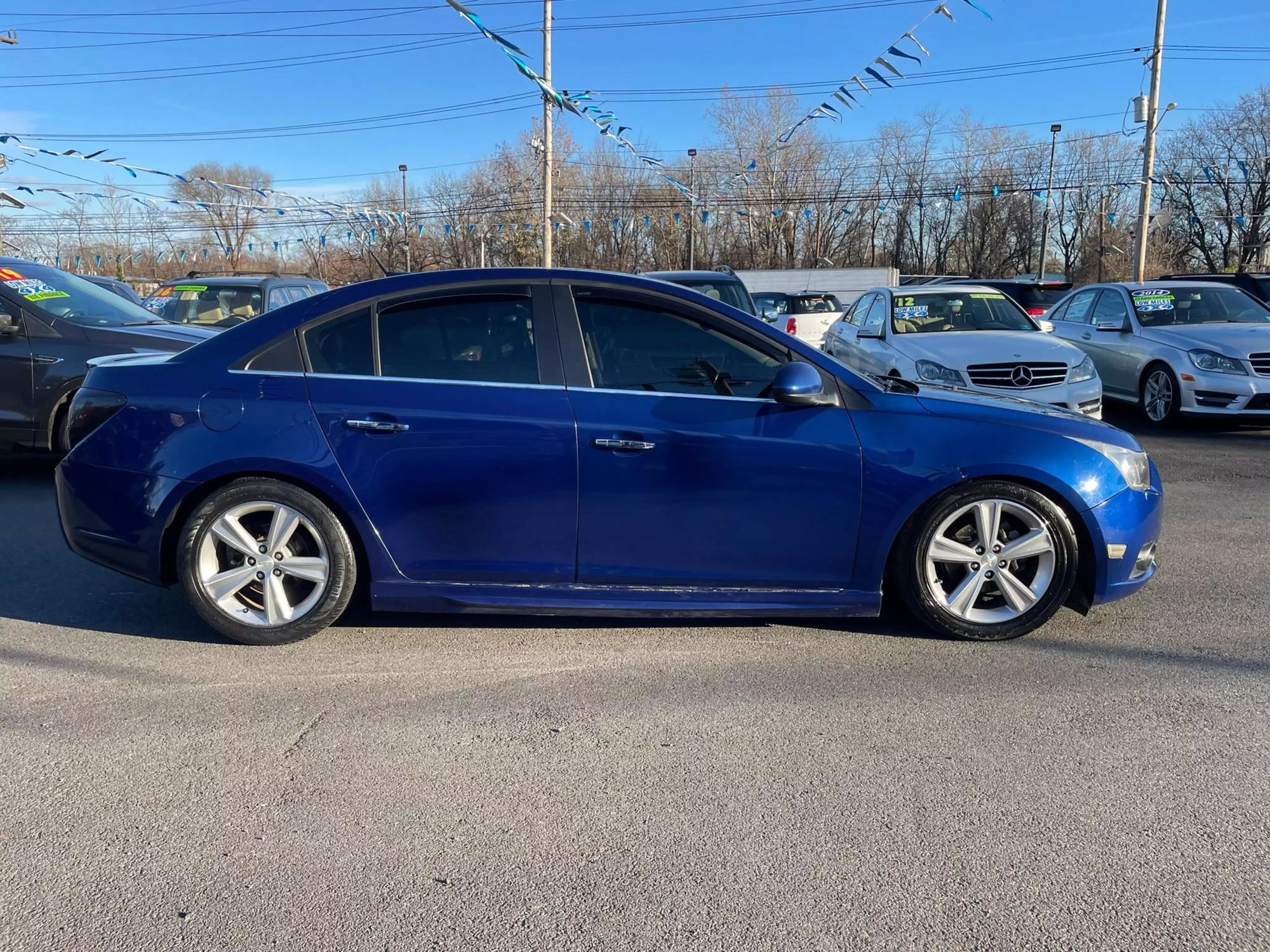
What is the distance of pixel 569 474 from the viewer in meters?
3.94

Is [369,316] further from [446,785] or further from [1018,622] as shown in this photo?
[1018,622]

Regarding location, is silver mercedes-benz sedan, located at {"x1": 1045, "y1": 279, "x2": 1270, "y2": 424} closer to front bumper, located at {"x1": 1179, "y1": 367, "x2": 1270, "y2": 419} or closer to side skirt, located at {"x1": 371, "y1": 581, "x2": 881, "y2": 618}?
front bumper, located at {"x1": 1179, "y1": 367, "x2": 1270, "y2": 419}

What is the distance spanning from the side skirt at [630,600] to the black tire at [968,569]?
188 mm

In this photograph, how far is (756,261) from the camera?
157 feet

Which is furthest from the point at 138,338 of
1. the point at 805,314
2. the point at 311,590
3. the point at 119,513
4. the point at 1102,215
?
the point at 1102,215

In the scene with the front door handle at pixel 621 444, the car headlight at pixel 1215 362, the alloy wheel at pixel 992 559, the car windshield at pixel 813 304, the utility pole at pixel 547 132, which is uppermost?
the utility pole at pixel 547 132

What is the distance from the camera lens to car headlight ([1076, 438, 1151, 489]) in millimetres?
4145

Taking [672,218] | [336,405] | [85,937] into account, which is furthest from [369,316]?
[672,218]

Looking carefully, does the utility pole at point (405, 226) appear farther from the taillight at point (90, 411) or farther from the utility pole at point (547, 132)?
the taillight at point (90, 411)

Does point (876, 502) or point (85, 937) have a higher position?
point (876, 502)

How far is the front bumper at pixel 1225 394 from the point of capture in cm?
955

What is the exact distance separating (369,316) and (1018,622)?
3078 mm

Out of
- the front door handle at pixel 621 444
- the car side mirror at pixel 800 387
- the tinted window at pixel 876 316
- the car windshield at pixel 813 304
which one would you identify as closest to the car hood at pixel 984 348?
the tinted window at pixel 876 316

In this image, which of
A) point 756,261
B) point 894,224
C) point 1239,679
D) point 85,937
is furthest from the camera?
point 894,224
